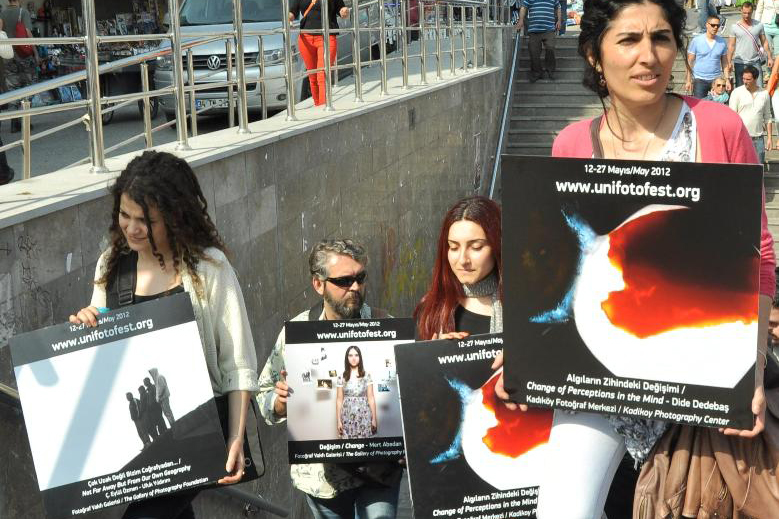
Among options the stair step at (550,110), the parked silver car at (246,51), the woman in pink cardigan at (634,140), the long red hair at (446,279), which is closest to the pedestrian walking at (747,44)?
the stair step at (550,110)

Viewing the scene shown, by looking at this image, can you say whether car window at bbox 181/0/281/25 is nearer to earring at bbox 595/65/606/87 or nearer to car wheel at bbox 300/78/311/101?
car wheel at bbox 300/78/311/101

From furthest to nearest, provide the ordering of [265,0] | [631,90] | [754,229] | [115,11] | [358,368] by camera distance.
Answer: [115,11] < [265,0] < [358,368] < [631,90] < [754,229]

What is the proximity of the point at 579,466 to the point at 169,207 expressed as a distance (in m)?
1.62

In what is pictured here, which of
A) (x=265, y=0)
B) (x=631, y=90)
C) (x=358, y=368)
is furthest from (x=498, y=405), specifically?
(x=265, y=0)

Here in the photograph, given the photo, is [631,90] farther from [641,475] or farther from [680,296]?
[641,475]

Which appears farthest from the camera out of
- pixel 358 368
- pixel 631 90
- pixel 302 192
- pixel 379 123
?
pixel 379 123

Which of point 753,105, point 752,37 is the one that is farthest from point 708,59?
point 753,105

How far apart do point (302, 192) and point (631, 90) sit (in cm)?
460

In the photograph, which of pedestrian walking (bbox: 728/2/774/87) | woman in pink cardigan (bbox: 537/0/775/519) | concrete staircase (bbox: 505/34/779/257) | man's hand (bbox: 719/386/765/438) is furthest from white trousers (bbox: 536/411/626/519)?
concrete staircase (bbox: 505/34/779/257)

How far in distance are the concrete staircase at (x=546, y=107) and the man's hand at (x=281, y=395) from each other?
45.3 feet

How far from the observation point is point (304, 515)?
25.0 feet

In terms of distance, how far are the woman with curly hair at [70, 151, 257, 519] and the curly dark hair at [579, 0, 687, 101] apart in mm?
1358

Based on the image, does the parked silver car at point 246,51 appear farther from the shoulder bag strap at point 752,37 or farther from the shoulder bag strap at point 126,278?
the shoulder bag strap at point 126,278

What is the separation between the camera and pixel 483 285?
4.11 meters
